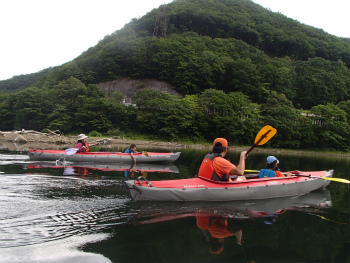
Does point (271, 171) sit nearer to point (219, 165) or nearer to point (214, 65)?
point (219, 165)

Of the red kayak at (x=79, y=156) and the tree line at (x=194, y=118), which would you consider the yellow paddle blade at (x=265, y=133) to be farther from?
the tree line at (x=194, y=118)

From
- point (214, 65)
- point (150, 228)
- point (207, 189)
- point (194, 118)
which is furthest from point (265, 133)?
point (214, 65)

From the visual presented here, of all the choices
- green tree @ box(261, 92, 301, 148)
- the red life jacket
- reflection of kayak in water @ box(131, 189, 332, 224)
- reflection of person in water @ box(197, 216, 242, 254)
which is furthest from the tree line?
reflection of person in water @ box(197, 216, 242, 254)

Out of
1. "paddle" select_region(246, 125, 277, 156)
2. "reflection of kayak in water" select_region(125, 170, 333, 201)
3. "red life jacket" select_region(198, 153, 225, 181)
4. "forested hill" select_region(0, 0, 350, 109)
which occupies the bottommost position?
"reflection of kayak in water" select_region(125, 170, 333, 201)

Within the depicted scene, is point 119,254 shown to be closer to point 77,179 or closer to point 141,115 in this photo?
point 77,179

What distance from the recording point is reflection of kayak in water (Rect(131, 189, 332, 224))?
7.02 metres

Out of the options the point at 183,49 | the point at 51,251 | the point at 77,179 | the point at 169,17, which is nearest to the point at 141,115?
the point at 183,49

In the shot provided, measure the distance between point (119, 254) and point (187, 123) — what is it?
123 ft

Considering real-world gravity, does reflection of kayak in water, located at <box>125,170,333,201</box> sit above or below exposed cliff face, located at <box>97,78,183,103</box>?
below

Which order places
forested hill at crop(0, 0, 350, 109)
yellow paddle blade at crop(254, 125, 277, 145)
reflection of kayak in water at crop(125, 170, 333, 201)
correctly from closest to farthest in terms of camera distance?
reflection of kayak in water at crop(125, 170, 333, 201)
yellow paddle blade at crop(254, 125, 277, 145)
forested hill at crop(0, 0, 350, 109)

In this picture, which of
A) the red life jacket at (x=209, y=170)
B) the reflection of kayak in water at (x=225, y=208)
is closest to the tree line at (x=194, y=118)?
the reflection of kayak in water at (x=225, y=208)

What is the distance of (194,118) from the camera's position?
44344 mm

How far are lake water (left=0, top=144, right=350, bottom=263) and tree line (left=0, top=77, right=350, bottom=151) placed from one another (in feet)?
109

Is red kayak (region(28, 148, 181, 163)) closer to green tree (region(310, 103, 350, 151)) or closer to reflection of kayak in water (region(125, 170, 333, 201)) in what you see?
reflection of kayak in water (region(125, 170, 333, 201))
